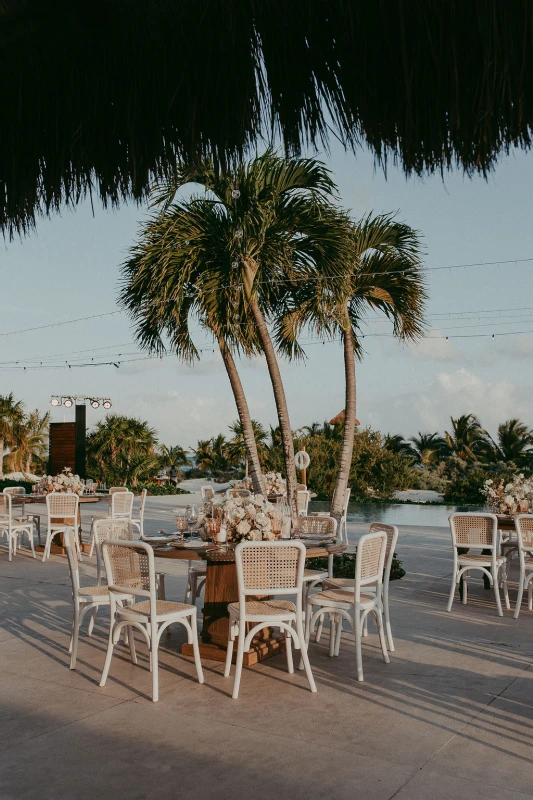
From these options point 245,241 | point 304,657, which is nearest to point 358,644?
point 304,657

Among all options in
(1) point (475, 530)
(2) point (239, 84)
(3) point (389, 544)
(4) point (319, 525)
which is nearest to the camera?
(2) point (239, 84)

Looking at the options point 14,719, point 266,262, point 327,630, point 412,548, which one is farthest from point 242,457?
point 14,719

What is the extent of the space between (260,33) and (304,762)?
114 inches

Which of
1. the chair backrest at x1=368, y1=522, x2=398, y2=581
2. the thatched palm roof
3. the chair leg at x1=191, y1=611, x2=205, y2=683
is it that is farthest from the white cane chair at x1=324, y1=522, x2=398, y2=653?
the thatched palm roof

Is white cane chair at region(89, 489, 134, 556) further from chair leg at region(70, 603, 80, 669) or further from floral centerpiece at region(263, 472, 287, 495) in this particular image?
chair leg at region(70, 603, 80, 669)

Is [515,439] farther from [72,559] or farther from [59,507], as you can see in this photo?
[72,559]

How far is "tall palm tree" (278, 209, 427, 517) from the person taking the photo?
30.0 feet

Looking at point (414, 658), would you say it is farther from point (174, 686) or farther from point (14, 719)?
point (14, 719)

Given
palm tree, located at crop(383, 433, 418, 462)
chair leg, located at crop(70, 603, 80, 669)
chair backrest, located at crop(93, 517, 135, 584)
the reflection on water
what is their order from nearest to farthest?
chair leg, located at crop(70, 603, 80, 669)
chair backrest, located at crop(93, 517, 135, 584)
the reflection on water
palm tree, located at crop(383, 433, 418, 462)

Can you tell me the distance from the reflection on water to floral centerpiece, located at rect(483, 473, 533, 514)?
6.26 meters

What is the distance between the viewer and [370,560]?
185 inches

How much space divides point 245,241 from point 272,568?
4.70 m

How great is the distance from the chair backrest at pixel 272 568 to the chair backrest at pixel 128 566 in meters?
0.56

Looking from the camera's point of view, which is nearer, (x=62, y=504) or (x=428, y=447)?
(x=62, y=504)
